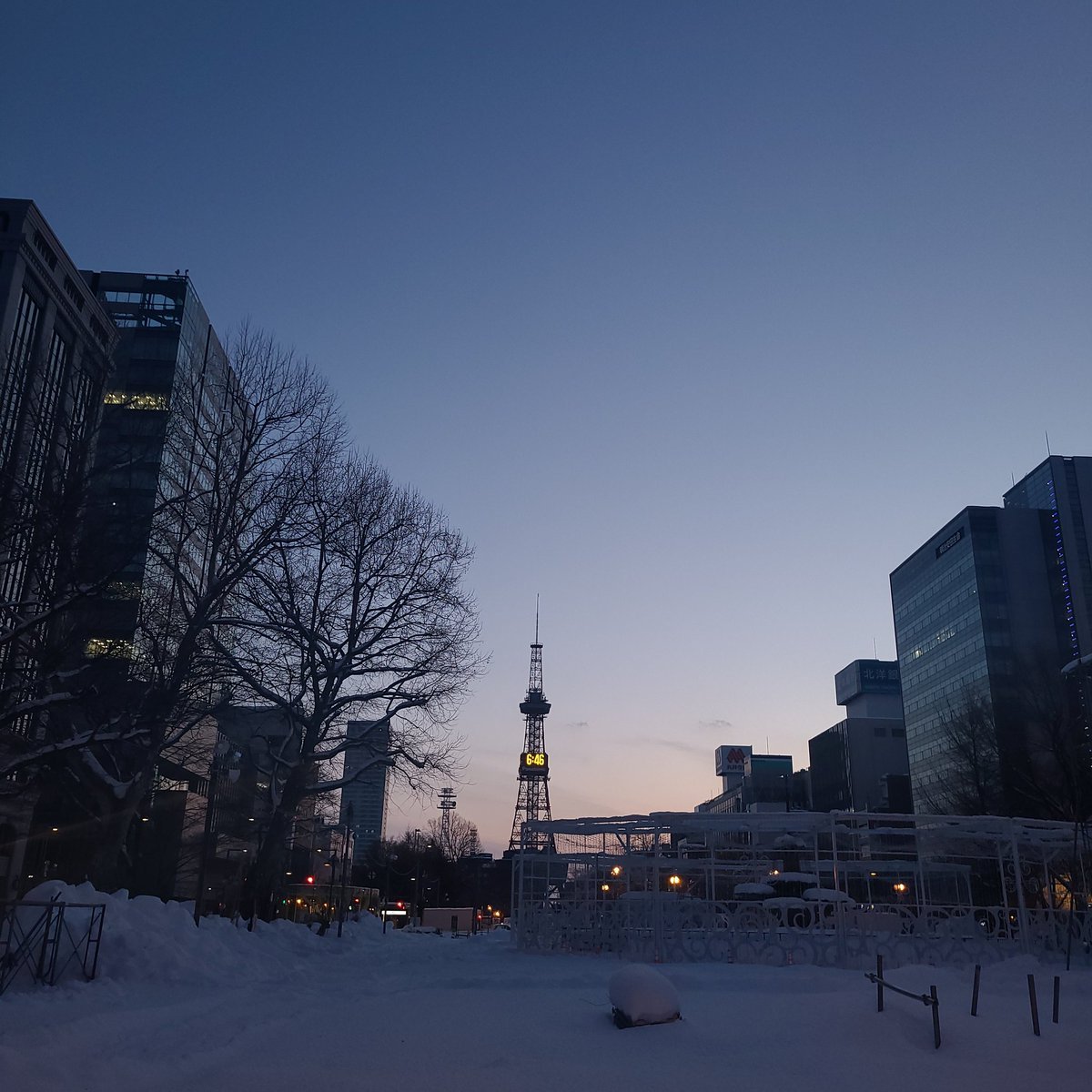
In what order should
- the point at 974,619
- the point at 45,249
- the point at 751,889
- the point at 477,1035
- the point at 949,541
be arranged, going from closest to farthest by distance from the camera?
the point at 477,1035, the point at 751,889, the point at 45,249, the point at 974,619, the point at 949,541

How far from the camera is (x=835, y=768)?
12319cm

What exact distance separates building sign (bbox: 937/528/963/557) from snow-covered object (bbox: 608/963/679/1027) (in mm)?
92368

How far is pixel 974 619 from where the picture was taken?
91.1 metres

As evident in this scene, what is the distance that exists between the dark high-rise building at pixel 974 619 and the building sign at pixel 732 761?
6699cm

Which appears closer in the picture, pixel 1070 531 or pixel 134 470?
pixel 134 470

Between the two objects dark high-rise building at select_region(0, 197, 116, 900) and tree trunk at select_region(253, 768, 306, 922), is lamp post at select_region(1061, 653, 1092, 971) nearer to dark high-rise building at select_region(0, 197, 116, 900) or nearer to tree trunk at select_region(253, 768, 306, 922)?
tree trunk at select_region(253, 768, 306, 922)

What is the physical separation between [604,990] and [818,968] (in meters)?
6.85

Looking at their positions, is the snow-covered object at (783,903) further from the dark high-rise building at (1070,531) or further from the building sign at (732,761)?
the building sign at (732,761)

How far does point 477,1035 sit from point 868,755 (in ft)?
378

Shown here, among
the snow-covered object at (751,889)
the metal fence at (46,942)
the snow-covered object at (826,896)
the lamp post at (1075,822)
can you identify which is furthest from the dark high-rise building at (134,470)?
the lamp post at (1075,822)

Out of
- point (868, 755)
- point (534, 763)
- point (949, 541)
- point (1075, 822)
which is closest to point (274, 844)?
point (1075, 822)

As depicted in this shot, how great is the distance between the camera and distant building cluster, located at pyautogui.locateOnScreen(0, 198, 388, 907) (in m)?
15.1

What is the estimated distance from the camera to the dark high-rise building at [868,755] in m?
113

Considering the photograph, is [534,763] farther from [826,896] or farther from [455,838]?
[826,896]
